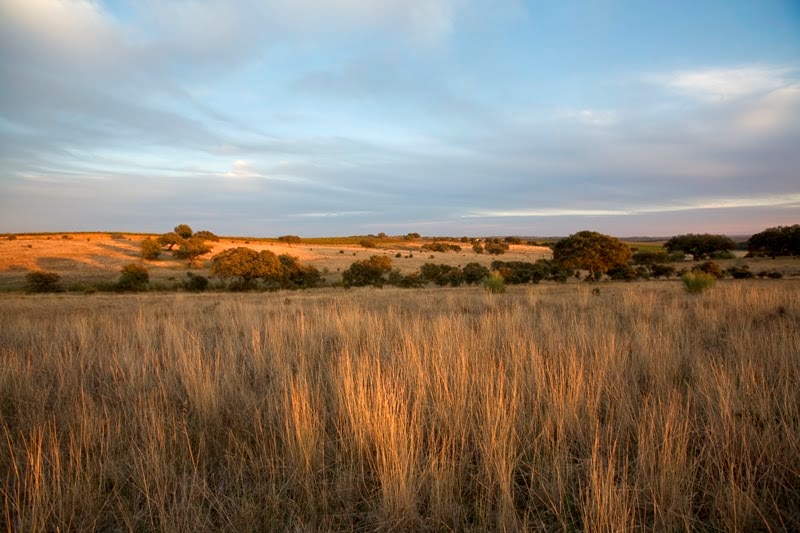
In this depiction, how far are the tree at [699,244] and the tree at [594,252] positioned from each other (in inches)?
1312

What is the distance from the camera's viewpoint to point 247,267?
41.4 metres

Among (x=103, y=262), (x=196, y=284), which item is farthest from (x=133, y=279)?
(x=103, y=262)

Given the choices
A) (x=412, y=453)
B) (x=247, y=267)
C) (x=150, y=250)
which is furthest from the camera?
(x=150, y=250)

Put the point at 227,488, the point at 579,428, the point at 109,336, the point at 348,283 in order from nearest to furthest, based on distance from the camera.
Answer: the point at 227,488
the point at 579,428
the point at 109,336
the point at 348,283

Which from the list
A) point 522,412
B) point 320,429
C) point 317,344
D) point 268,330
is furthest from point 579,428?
point 268,330

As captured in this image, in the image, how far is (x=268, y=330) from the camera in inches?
287

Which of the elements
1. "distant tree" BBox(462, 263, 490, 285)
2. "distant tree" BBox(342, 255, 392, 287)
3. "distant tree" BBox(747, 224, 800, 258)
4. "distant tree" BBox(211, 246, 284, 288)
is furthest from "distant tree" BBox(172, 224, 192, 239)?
"distant tree" BBox(747, 224, 800, 258)

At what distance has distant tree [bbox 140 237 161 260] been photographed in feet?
184

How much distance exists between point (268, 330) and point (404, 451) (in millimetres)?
5378

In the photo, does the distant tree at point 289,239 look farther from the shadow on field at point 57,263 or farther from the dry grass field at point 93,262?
the shadow on field at point 57,263

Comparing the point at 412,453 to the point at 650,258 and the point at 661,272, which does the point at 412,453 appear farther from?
the point at 650,258

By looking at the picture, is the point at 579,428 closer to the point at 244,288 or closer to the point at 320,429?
the point at 320,429

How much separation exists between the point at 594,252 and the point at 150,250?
58.1 meters

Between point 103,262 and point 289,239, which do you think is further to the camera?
point 289,239
